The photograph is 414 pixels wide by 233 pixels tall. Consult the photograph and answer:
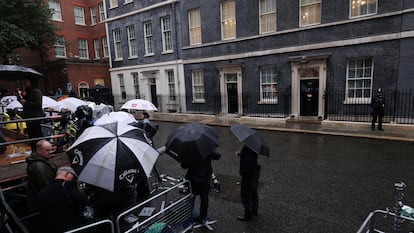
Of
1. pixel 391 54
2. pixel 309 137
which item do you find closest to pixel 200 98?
pixel 309 137

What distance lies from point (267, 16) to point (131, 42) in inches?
530

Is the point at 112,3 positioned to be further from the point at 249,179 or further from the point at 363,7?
the point at 249,179

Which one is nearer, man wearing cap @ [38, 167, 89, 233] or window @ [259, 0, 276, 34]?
man wearing cap @ [38, 167, 89, 233]

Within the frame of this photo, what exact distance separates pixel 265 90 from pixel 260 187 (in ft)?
34.2

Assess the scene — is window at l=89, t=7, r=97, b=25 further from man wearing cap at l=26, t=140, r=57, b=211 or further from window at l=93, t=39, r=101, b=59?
man wearing cap at l=26, t=140, r=57, b=211

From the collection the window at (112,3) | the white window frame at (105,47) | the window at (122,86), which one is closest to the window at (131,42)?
the window at (122,86)

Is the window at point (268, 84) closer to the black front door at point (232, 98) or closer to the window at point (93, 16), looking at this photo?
the black front door at point (232, 98)

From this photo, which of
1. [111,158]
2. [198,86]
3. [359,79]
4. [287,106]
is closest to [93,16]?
[198,86]

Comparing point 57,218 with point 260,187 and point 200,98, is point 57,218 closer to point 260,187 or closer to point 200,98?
point 260,187

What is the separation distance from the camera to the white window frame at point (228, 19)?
53.0ft

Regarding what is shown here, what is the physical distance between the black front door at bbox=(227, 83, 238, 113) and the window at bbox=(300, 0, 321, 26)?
18.9ft

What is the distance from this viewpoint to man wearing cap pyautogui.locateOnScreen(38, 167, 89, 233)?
298 cm

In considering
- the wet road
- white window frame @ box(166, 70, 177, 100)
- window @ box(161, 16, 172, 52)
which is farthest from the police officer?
window @ box(161, 16, 172, 52)

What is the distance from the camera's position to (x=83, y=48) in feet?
98.2
